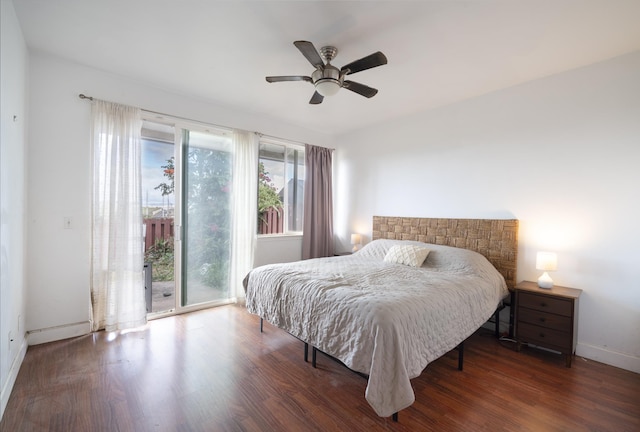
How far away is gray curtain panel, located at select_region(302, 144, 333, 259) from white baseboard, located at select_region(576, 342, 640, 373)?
338cm

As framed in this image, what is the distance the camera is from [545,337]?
8.27 feet

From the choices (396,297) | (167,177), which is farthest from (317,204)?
(396,297)

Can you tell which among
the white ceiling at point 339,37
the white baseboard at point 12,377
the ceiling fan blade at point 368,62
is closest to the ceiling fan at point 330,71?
the ceiling fan blade at point 368,62

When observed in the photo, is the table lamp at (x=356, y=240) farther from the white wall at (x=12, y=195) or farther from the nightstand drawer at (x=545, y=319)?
the white wall at (x=12, y=195)

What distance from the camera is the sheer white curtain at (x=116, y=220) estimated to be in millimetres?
2826

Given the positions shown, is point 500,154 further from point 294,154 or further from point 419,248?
point 294,154

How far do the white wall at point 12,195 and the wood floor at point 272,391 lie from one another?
25 cm

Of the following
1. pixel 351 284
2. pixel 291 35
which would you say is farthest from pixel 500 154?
pixel 291 35

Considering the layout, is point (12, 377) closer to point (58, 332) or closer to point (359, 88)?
point (58, 332)

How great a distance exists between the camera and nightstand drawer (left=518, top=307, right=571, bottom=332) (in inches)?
95.3

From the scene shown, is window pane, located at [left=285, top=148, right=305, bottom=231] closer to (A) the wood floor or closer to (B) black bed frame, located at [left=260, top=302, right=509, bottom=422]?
(B) black bed frame, located at [left=260, top=302, right=509, bottom=422]

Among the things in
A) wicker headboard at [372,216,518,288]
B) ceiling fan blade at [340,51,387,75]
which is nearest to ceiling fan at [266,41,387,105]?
ceiling fan blade at [340,51,387,75]

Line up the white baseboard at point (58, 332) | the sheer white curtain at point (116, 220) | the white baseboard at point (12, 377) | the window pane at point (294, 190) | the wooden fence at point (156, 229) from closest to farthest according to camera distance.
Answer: the white baseboard at point (12, 377) → the white baseboard at point (58, 332) → the sheer white curtain at point (116, 220) → the wooden fence at point (156, 229) → the window pane at point (294, 190)

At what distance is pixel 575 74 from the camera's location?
2688mm
